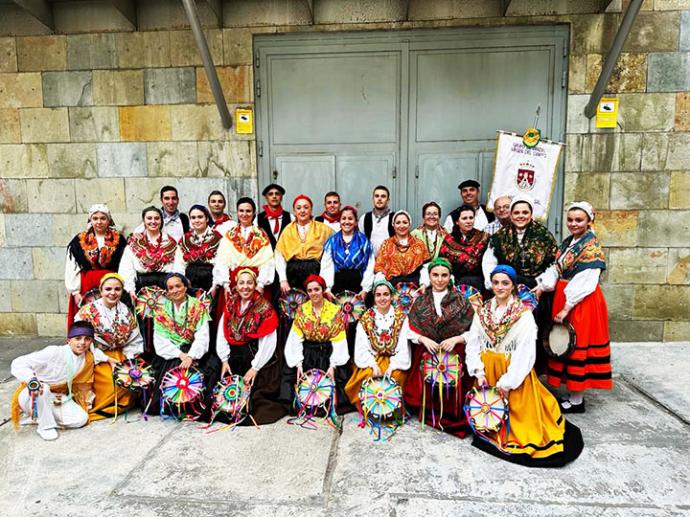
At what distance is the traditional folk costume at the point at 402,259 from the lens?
388cm

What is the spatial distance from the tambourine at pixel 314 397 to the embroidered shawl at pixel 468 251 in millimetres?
1332

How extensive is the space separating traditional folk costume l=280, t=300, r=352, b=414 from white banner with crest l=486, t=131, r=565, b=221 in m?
2.22

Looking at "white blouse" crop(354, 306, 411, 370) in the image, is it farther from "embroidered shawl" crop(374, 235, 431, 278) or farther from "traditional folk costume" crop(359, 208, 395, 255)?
"traditional folk costume" crop(359, 208, 395, 255)

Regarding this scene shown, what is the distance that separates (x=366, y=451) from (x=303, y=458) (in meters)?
0.38

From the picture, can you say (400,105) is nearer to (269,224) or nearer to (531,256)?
(269,224)

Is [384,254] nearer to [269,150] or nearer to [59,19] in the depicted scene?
[269,150]

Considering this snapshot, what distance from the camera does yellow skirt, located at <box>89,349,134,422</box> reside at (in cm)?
351

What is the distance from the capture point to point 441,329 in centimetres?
333

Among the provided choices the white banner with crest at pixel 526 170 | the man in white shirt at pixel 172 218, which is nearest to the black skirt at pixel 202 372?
the man in white shirt at pixel 172 218

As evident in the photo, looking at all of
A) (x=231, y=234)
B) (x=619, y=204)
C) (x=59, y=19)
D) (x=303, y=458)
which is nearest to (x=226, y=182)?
(x=231, y=234)

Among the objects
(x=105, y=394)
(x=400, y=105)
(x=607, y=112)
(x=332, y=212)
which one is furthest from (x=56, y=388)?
(x=607, y=112)

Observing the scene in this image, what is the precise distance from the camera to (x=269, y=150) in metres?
5.20

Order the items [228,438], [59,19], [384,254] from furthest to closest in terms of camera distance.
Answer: [59,19] → [384,254] → [228,438]

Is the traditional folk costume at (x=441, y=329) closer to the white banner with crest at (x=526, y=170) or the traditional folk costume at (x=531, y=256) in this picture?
the traditional folk costume at (x=531, y=256)
